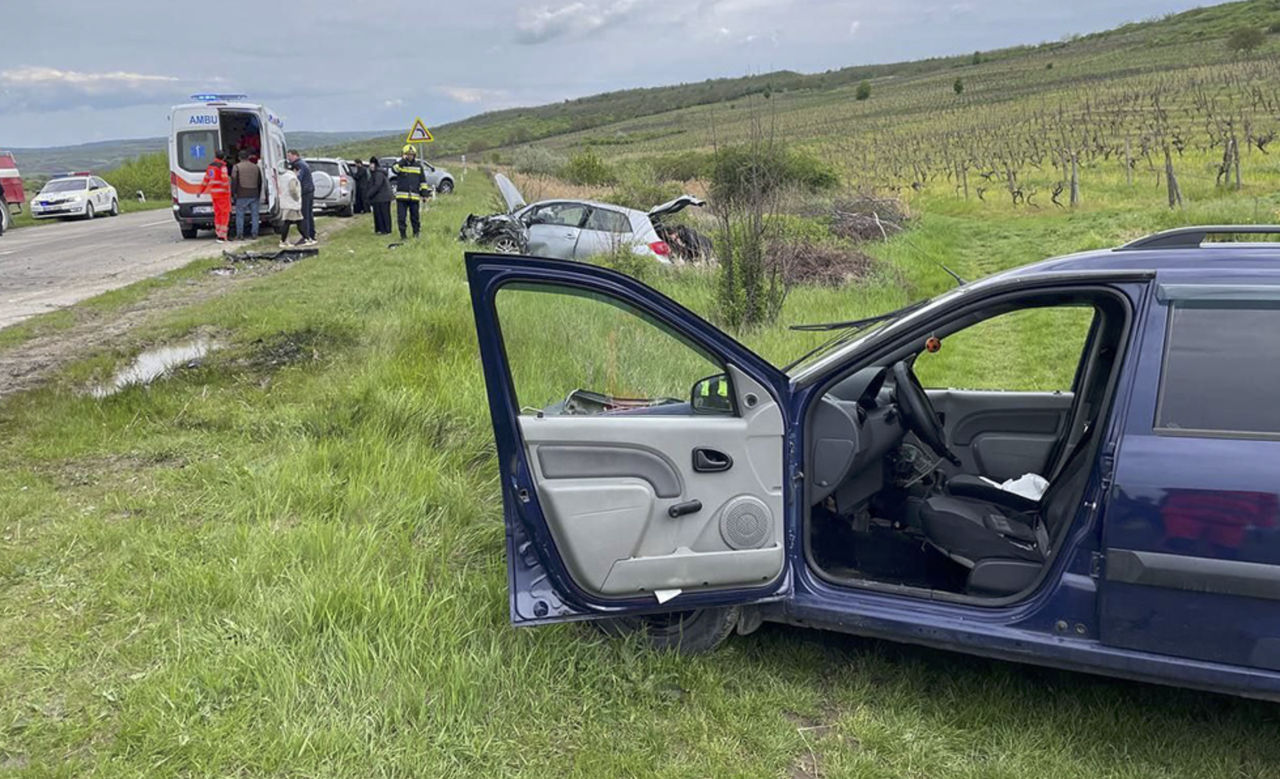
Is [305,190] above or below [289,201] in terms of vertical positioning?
above

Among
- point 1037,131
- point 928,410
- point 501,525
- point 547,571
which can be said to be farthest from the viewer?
point 1037,131

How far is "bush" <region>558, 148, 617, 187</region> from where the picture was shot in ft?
96.1

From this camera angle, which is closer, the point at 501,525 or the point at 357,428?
the point at 501,525

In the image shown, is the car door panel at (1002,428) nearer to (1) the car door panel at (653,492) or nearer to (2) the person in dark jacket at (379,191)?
(1) the car door panel at (653,492)

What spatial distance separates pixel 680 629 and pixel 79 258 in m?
16.8

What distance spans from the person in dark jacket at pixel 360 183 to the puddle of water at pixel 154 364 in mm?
11144

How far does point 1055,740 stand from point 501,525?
8.16 ft

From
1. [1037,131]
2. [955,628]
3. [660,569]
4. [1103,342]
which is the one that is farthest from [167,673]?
[1037,131]

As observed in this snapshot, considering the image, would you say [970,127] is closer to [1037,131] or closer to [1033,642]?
[1037,131]

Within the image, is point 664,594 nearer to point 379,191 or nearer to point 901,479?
point 901,479

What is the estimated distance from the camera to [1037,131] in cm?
4559

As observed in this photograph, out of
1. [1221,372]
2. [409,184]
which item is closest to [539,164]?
[409,184]

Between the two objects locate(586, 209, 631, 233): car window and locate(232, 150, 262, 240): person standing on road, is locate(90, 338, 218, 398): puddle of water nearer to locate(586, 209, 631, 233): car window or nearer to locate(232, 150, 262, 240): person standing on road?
locate(586, 209, 631, 233): car window

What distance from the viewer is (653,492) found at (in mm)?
2875
